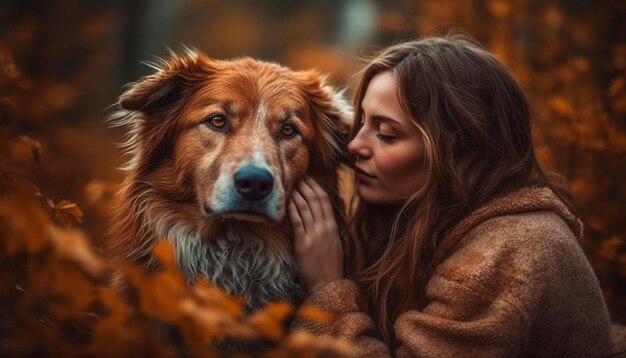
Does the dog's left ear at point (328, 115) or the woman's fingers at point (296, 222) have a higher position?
the dog's left ear at point (328, 115)

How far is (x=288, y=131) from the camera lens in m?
3.08

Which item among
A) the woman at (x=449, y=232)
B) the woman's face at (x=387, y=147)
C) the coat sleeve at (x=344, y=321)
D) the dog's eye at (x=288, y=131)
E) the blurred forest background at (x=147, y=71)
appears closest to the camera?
the woman at (x=449, y=232)

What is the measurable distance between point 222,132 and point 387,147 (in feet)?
2.59

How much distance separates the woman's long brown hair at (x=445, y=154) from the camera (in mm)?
2732

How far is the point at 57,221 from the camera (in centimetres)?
250

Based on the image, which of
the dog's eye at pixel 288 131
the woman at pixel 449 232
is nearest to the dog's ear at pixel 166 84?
the dog's eye at pixel 288 131

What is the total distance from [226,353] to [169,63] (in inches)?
57.1

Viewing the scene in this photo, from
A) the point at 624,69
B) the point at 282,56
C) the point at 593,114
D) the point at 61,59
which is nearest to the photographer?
the point at 624,69

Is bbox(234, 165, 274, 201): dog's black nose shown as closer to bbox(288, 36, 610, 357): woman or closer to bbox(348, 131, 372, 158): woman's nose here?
bbox(288, 36, 610, 357): woman

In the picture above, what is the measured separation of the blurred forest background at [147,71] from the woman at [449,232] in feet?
2.10

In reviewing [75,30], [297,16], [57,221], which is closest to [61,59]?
A: [75,30]

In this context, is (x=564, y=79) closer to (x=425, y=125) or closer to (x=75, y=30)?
(x=425, y=125)

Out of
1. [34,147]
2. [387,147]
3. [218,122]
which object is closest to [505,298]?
[387,147]

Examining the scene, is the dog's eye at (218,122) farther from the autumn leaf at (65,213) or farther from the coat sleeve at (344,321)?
the coat sleeve at (344,321)
